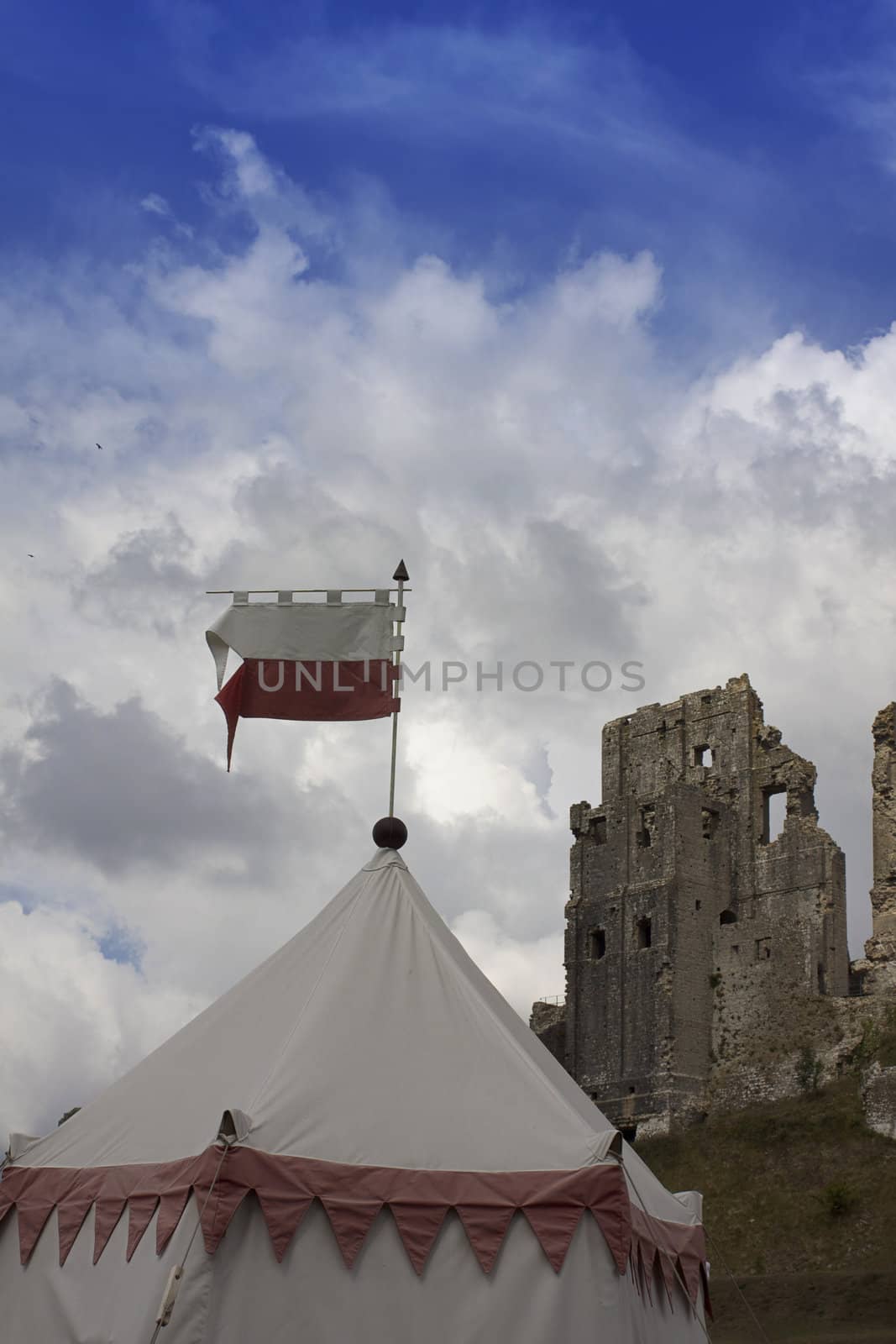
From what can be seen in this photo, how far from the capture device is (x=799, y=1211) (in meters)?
39.6

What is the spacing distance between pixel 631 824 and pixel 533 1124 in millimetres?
38526

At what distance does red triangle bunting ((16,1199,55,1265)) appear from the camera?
15.3 meters

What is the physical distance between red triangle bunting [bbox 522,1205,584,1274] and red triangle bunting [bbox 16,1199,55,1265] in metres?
4.04

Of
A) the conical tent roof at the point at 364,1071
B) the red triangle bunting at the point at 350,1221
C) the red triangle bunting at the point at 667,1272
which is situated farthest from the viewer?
the red triangle bunting at the point at 667,1272

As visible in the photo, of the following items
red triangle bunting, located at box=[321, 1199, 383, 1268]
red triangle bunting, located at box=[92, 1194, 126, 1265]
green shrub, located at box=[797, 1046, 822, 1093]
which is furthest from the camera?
green shrub, located at box=[797, 1046, 822, 1093]

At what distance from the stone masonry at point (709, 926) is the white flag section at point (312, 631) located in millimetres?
30636

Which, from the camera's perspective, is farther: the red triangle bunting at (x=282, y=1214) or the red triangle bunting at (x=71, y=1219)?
the red triangle bunting at (x=71, y=1219)

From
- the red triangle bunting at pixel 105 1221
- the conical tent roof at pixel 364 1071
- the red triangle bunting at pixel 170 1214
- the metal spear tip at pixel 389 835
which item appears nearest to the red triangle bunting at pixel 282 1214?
the conical tent roof at pixel 364 1071

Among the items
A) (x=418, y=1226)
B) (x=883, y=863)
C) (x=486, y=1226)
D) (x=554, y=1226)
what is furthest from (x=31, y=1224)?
(x=883, y=863)

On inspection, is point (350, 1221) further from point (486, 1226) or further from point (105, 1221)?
point (105, 1221)

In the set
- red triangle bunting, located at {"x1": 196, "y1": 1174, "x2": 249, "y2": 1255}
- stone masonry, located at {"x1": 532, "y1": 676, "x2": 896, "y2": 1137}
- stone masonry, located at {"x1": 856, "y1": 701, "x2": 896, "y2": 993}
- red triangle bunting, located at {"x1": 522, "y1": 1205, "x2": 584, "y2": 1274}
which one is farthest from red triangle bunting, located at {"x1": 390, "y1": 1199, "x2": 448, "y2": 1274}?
stone masonry, located at {"x1": 856, "y1": 701, "x2": 896, "y2": 993}

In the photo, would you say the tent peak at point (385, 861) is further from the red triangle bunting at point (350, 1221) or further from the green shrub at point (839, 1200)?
the green shrub at point (839, 1200)

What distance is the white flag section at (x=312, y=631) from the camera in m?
18.4

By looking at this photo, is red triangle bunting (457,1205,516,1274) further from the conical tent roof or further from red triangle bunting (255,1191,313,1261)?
red triangle bunting (255,1191,313,1261)
